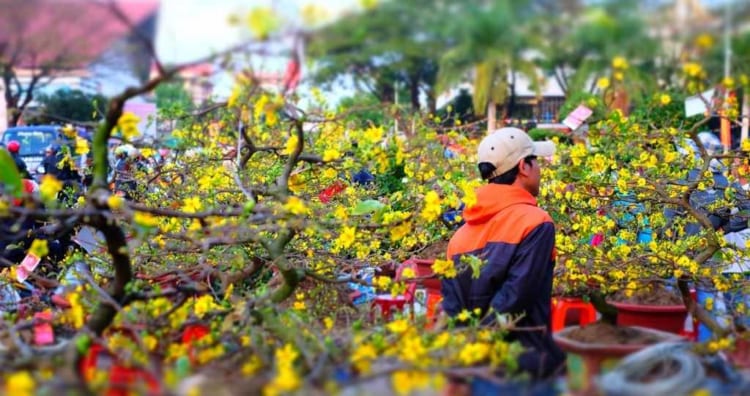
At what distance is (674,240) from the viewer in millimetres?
5008

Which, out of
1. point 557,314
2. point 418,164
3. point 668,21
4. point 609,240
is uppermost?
point 668,21

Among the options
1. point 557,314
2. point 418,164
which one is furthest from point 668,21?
point 418,164

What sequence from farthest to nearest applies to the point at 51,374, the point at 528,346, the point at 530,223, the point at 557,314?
1. the point at 557,314
2. the point at 530,223
3. the point at 528,346
4. the point at 51,374

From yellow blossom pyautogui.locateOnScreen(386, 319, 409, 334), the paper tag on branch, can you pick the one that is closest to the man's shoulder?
yellow blossom pyautogui.locateOnScreen(386, 319, 409, 334)

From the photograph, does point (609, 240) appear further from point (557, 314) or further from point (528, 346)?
point (528, 346)

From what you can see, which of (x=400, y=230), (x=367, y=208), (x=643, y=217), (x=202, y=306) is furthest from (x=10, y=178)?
(x=643, y=217)

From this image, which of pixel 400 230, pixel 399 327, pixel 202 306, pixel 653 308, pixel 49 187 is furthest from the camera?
pixel 653 308

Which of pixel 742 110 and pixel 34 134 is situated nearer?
pixel 742 110

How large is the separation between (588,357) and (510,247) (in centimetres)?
56

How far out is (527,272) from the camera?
131 inches

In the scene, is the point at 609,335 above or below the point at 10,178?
below

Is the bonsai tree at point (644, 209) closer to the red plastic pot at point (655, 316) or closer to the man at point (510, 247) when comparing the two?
the red plastic pot at point (655, 316)

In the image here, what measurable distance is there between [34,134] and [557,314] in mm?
12467

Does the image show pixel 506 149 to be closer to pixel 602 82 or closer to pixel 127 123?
pixel 602 82
